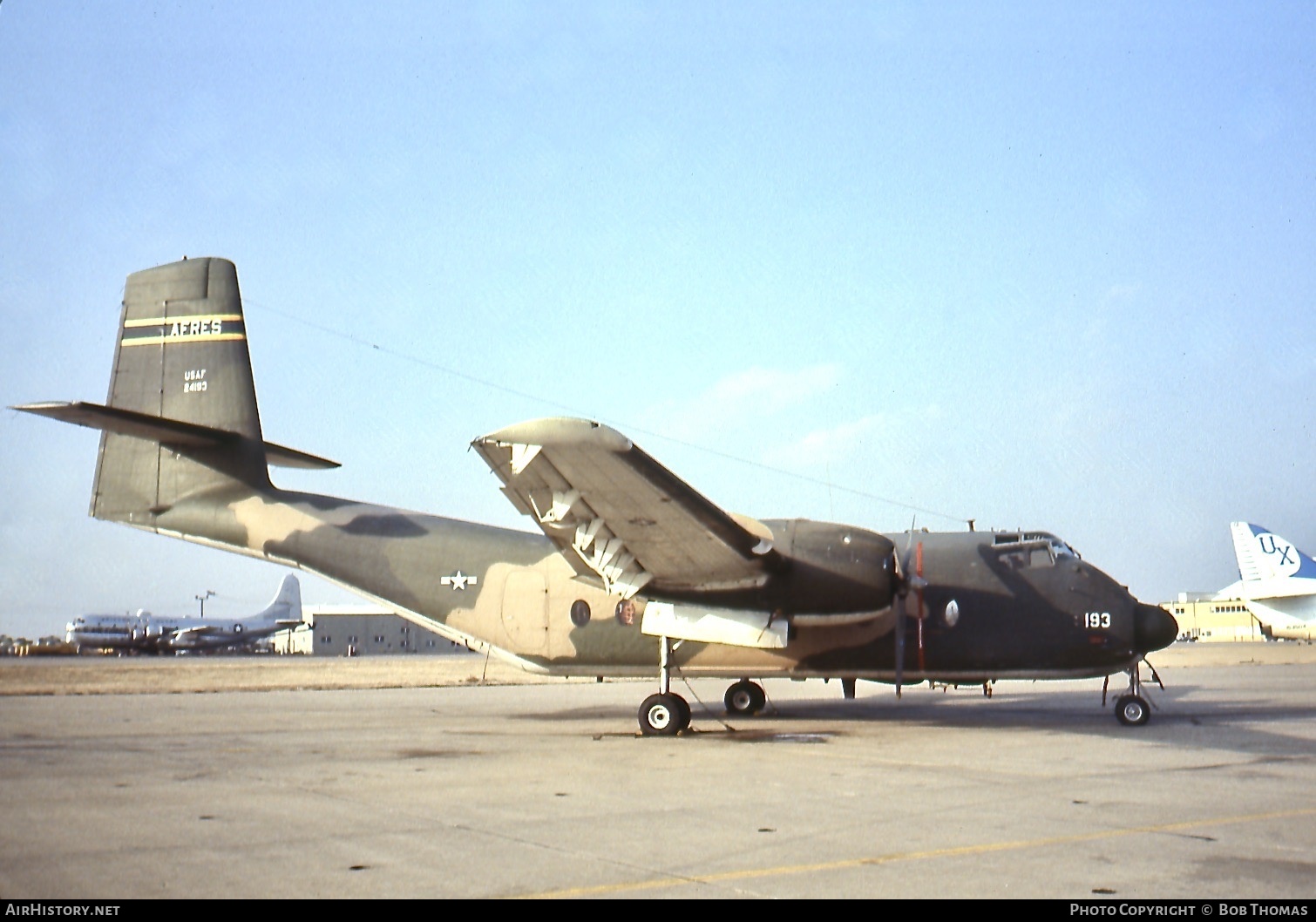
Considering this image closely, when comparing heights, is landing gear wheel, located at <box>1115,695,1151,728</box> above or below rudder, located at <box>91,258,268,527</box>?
below

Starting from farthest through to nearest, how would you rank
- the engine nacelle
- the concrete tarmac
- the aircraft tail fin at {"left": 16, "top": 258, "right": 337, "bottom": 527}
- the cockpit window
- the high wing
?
the aircraft tail fin at {"left": 16, "top": 258, "right": 337, "bottom": 527}, the cockpit window, the engine nacelle, the high wing, the concrete tarmac

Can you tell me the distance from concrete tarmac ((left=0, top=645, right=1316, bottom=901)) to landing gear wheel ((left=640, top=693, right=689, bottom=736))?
1.06 feet

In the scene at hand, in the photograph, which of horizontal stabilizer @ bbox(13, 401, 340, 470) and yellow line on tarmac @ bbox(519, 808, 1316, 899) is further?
horizontal stabilizer @ bbox(13, 401, 340, 470)

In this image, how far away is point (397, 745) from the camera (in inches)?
529

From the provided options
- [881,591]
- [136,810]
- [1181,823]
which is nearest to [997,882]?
[1181,823]

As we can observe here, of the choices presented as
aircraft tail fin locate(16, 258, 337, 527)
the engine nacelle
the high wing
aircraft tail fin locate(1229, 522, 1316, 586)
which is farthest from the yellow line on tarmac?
aircraft tail fin locate(1229, 522, 1316, 586)

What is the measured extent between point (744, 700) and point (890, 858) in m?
12.3

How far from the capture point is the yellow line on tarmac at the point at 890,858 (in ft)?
17.9

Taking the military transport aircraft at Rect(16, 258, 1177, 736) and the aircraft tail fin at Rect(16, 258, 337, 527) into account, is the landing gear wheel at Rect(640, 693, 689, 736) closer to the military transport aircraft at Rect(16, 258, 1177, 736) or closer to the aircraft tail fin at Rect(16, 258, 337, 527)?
the military transport aircraft at Rect(16, 258, 1177, 736)

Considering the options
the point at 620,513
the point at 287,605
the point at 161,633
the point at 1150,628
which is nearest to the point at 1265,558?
the point at 1150,628

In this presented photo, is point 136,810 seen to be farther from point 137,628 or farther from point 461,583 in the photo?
point 137,628

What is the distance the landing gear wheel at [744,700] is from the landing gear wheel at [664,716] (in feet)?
12.7

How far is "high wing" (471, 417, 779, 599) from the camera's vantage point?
1146cm

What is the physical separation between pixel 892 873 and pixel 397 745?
9.06 metres
